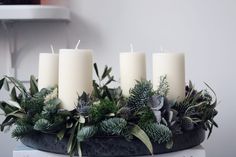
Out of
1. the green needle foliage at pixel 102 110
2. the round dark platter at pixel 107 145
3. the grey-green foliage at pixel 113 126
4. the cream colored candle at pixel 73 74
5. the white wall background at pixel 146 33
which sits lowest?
the round dark platter at pixel 107 145

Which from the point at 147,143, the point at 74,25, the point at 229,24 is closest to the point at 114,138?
the point at 147,143

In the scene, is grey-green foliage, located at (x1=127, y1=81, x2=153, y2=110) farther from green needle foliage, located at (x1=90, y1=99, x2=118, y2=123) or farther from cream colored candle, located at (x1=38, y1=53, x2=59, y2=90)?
cream colored candle, located at (x1=38, y1=53, x2=59, y2=90)

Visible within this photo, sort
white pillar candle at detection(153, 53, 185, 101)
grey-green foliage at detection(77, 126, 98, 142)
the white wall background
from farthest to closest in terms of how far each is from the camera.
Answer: the white wall background, white pillar candle at detection(153, 53, 185, 101), grey-green foliage at detection(77, 126, 98, 142)

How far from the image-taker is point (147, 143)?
55 centimetres

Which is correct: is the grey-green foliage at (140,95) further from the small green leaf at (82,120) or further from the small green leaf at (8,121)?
the small green leaf at (8,121)

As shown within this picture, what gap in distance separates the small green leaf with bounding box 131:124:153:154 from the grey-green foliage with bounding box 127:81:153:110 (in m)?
0.04

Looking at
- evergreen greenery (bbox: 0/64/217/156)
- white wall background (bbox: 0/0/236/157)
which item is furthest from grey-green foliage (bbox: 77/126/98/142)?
white wall background (bbox: 0/0/236/157)

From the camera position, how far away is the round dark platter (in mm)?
564

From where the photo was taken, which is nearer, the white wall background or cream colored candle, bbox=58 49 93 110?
cream colored candle, bbox=58 49 93 110

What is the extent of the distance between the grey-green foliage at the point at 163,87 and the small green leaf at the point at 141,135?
0.09m

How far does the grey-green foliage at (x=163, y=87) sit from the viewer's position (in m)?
0.62

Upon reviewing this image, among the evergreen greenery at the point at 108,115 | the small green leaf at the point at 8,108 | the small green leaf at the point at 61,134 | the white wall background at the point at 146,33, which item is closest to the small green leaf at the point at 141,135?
the evergreen greenery at the point at 108,115

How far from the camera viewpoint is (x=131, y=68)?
66 centimetres

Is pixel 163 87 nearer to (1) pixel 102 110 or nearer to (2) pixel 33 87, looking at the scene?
(1) pixel 102 110
